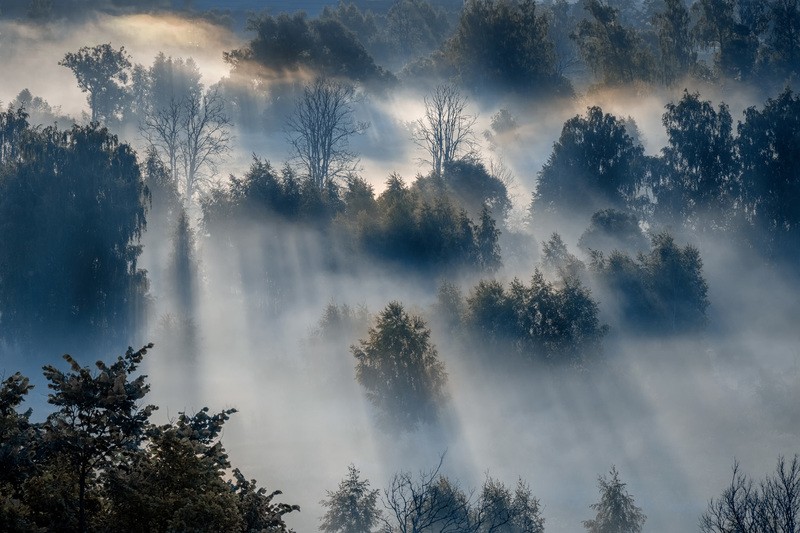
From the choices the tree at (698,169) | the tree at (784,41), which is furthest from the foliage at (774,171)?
the tree at (784,41)

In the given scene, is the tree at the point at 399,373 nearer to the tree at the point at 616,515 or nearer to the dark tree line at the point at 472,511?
the dark tree line at the point at 472,511

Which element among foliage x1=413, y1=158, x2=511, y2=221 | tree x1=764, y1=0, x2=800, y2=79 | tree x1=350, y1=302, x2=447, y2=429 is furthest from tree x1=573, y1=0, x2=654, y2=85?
tree x1=350, y1=302, x2=447, y2=429

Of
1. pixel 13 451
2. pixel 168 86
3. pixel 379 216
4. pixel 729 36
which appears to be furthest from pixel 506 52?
pixel 13 451

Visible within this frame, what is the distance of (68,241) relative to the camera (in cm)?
5331

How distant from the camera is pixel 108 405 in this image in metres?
14.6

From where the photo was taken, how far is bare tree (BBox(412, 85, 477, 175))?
77.8m

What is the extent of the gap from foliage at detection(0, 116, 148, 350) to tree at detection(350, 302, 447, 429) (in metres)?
16.8

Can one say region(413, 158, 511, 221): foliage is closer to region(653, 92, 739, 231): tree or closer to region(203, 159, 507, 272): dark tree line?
region(203, 159, 507, 272): dark tree line

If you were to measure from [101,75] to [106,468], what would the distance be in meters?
84.3

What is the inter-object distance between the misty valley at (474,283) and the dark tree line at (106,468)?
47.9ft

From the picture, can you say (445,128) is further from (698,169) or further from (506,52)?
(698,169)

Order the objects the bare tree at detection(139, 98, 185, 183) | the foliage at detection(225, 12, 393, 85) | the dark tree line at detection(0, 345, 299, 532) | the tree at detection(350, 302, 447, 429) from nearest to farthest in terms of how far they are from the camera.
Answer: the dark tree line at detection(0, 345, 299, 532)
the tree at detection(350, 302, 447, 429)
the bare tree at detection(139, 98, 185, 183)
the foliage at detection(225, 12, 393, 85)

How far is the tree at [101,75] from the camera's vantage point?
297 ft

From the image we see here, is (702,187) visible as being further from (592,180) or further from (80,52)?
(80,52)
